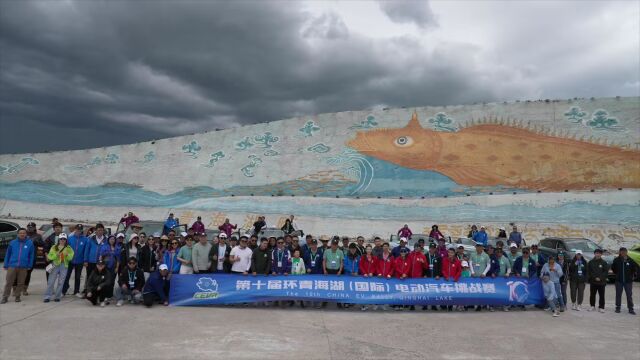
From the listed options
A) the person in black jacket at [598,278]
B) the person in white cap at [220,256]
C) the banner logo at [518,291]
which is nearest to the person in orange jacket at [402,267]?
the banner logo at [518,291]

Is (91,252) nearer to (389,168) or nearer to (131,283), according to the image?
(131,283)

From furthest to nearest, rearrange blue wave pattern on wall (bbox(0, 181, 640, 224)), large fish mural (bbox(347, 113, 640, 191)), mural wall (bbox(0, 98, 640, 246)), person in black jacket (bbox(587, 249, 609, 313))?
1. large fish mural (bbox(347, 113, 640, 191))
2. mural wall (bbox(0, 98, 640, 246))
3. blue wave pattern on wall (bbox(0, 181, 640, 224))
4. person in black jacket (bbox(587, 249, 609, 313))

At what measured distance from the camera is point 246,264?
9266 mm

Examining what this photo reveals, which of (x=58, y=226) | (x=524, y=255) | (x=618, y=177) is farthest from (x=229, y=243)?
(x=618, y=177)

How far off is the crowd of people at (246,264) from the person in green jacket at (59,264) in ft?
0.06

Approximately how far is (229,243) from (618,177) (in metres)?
22.2

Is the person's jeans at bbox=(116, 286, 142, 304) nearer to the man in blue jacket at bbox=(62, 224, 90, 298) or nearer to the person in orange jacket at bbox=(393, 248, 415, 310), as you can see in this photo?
the man in blue jacket at bbox=(62, 224, 90, 298)

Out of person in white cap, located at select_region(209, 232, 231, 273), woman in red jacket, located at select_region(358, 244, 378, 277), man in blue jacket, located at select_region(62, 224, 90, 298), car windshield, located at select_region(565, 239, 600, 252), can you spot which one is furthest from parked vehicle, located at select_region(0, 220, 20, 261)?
car windshield, located at select_region(565, 239, 600, 252)

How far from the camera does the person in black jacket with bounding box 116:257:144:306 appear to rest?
8.69m

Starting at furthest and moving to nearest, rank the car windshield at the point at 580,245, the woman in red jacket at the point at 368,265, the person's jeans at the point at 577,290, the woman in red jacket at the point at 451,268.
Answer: the car windshield at the point at 580,245 < the person's jeans at the point at 577,290 < the woman in red jacket at the point at 368,265 < the woman in red jacket at the point at 451,268

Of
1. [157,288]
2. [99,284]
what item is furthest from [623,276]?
[99,284]

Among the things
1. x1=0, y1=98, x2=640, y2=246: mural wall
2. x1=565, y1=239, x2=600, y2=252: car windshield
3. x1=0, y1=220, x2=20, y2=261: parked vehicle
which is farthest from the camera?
x1=0, y1=98, x2=640, y2=246: mural wall

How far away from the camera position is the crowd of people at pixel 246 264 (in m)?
8.77

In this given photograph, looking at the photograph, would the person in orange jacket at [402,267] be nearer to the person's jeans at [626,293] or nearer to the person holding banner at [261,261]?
the person holding banner at [261,261]
